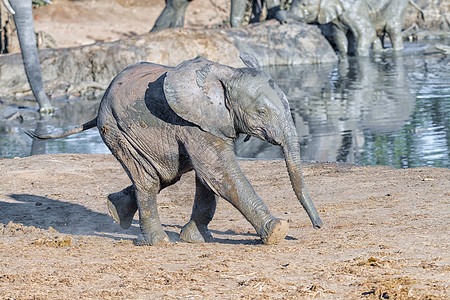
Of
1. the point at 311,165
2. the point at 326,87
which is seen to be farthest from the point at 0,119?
the point at 311,165

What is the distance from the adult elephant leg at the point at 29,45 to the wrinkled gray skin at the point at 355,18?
8.75 m

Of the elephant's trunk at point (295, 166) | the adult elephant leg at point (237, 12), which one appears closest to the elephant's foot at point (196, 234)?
the elephant's trunk at point (295, 166)

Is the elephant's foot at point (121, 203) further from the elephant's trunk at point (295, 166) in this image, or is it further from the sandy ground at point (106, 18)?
the sandy ground at point (106, 18)

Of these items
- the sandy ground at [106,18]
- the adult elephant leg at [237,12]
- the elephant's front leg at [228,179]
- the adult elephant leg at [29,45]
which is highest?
the elephant's front leg at [228,179]

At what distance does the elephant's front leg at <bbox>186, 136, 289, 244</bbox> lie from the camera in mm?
5309

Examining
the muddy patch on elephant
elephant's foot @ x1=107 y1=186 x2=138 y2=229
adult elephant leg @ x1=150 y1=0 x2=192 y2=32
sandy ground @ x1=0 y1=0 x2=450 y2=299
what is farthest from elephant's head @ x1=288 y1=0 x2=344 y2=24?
elephant's foot @ x1=107 y1=186 x2=138 y2=229

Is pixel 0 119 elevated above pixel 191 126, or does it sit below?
below

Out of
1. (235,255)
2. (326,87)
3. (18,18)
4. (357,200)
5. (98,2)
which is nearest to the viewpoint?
(235,255)

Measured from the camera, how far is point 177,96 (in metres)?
5.26

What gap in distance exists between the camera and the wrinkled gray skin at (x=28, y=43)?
13328mm

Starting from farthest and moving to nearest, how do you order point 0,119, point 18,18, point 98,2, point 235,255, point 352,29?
point 98,2, point 352,29, point 0,119, point 18,18, point 235,255

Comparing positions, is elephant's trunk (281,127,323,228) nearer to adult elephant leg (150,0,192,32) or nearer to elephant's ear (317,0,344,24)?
elephant's ear (317,0,344,24)

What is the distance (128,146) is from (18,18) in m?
8.53

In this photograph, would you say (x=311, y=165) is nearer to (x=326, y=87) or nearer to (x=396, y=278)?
(x=396, y=278)
